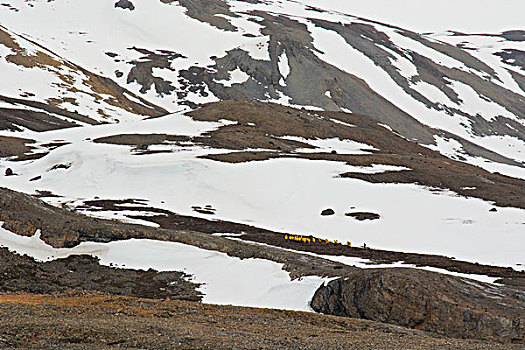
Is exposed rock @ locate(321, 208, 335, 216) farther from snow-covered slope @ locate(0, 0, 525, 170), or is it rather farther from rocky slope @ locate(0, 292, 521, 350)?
snow-covered slope @ locate(0, 0, 525, 170)

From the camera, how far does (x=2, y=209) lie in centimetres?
2941

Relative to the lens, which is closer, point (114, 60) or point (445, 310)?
point (445, 310)

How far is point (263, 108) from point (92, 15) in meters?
133

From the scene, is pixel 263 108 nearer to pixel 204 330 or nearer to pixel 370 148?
pixel 370 148

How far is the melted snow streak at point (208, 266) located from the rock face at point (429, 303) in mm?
1866

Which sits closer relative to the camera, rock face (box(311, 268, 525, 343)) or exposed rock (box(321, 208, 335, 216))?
rock face (box(311, 268, 525, 343))

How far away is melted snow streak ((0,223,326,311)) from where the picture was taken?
2317 cm

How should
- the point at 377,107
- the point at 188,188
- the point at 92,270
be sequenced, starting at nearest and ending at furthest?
1. the point at 92,270
2. the point at 188,188
3. the point at 377,107

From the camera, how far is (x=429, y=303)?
1914cm

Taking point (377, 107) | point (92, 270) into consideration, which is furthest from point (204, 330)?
point (377, 107)

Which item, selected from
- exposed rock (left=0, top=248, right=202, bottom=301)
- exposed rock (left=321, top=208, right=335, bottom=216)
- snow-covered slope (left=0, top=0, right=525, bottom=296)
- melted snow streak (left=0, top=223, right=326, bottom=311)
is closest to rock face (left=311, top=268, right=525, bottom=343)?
melted snow streak (left=0, top=223, right=326, bottom=311)

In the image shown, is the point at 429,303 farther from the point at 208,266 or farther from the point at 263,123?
the point at 263,123

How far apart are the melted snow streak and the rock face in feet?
6.12

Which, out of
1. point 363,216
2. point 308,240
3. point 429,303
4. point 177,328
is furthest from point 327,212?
point 177,328
